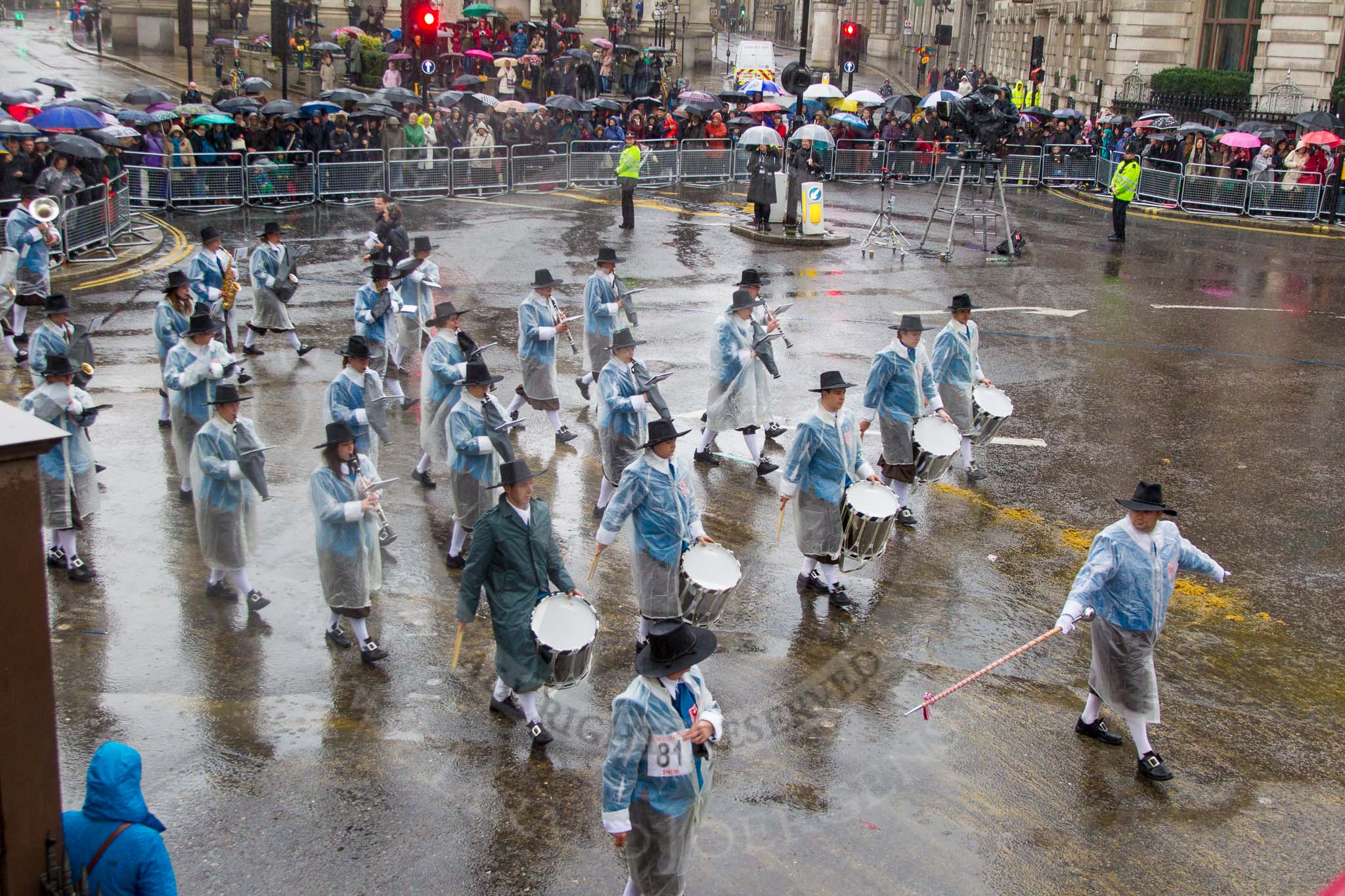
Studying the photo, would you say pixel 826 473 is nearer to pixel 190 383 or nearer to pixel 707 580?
pixel 707 580

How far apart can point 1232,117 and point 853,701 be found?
34.7m

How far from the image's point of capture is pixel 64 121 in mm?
21688

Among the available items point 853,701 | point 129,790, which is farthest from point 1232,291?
point 129,790

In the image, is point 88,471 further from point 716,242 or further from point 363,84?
point 363,84

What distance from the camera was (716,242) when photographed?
80.3 feet

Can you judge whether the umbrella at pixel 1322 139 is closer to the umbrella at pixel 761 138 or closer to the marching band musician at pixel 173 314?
the umbrella at pixel 761 138

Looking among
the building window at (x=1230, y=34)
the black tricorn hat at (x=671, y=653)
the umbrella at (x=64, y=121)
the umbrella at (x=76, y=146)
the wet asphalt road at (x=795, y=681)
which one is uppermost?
the building window at (x=1230, y=34)

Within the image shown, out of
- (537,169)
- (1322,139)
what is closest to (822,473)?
(537,169)

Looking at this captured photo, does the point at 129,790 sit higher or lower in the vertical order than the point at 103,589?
higher

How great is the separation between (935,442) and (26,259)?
1146 centimetres

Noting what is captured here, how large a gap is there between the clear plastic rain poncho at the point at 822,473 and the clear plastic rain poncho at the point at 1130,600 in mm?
2303

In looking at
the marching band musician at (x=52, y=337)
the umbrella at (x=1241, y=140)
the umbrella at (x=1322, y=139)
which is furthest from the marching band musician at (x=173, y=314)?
the umbrella at (x=1322, y=139)

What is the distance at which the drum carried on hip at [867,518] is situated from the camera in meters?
9.52

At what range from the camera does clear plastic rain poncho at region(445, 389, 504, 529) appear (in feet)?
32.2
